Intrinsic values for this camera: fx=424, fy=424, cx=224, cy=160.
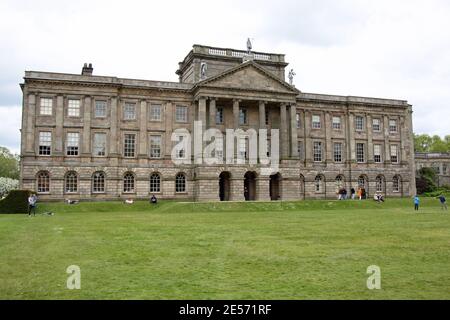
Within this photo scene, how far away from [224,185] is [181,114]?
9778mm

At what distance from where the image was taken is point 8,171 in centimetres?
10600

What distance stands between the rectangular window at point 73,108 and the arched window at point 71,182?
6.34 metres

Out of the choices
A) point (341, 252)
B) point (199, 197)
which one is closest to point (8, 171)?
point (199, 197)

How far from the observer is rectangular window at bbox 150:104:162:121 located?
48.8 meters

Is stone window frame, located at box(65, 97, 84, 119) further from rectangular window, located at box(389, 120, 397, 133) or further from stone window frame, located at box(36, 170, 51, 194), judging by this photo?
rectangular window, located at box(389, 120, 397, 133)

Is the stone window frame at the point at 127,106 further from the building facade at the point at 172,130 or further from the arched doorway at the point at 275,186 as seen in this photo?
the arched doorway at the point at 275,186

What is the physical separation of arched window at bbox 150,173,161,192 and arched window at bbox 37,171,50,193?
35.9 ft

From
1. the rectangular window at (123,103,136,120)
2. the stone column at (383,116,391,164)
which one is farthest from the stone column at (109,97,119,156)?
the stone column at (383,116,391,164)

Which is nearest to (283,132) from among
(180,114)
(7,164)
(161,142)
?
(180,114)

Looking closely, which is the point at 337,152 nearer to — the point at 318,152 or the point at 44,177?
the point at 318,152

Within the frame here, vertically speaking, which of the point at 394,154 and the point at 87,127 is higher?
the point at 87,127

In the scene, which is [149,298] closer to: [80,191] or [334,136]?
[80,191]

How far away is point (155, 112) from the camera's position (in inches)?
1928

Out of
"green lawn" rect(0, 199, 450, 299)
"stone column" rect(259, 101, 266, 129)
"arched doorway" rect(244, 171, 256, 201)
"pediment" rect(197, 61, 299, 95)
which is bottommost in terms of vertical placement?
"green lawn" rect(0, 199, 450, 299)
